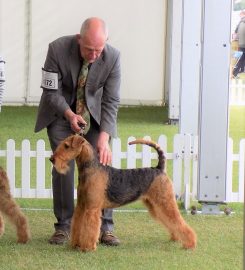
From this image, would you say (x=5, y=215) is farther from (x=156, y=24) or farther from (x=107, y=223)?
(x=156, y=24)

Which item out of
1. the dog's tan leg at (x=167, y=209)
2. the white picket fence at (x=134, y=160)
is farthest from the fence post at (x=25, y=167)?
the dog's tan leg at (x=167, y=209)

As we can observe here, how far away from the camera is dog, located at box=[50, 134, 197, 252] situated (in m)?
4.82

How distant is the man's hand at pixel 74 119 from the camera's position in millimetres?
→ 4910

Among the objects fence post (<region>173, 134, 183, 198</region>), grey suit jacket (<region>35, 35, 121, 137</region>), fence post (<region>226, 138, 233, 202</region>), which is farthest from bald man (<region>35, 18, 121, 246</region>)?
fence post (<region>226, 138, 233, 202</region>)

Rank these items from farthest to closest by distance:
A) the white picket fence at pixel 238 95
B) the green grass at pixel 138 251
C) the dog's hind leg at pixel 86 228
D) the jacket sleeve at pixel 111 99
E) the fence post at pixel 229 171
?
the white picket fence at pixel 238 95 < the fence post at pixel 229 171 < the jacket sleeve at pixel 111 99 < the dog's hind leg at pixel 86 228 < the green grass at pixel 138 251

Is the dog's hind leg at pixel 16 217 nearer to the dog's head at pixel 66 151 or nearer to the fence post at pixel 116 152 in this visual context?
the dog's head at pixel 66 151

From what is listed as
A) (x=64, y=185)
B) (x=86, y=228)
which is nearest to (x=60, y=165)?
(x=86, y=228)

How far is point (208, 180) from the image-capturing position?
6.41 meters

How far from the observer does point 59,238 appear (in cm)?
527

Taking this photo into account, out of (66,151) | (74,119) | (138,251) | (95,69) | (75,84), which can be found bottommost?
(138,251)

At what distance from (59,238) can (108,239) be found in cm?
35

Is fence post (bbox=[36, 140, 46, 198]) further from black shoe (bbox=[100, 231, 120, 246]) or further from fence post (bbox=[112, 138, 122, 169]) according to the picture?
black shoe (bbox=[100, 231, 120, 246])

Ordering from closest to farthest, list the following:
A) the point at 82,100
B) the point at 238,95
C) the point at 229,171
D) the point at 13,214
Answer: the point at 82,100
the point at 13,214
the point at 229,171
the point at 238,95

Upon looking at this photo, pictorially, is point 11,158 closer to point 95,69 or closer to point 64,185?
point 64,185
